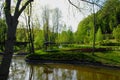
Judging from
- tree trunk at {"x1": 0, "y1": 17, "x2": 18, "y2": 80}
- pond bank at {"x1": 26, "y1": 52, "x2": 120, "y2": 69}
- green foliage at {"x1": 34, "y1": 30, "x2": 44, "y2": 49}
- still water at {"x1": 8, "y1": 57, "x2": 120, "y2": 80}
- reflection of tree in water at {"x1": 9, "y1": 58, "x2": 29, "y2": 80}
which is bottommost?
still water at {"x1": 8, "y1": 57, "x2": 120, "y2": 80}

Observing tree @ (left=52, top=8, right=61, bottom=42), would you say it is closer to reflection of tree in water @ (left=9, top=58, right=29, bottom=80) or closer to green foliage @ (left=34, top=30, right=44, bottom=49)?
green foliage @ (left=34, top=30, right=44, bottom=49)

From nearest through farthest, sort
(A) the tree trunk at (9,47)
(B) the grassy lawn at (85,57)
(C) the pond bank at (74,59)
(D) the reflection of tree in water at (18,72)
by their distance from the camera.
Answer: (A) the tree trunk at (9,47)
(D) the reflection of tree in water at (18,72)
(C) the pond bank at (74,59)
(B) the grassy lawn at (85,57)

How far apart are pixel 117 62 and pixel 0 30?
88.4 feet

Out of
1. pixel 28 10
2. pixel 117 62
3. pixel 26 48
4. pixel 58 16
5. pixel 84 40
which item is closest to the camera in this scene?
pixel 117 62

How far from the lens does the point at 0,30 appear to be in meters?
48.6

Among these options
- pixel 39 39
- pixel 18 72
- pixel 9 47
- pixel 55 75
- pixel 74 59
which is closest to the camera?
pixel 9 47

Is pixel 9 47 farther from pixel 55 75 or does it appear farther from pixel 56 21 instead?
pixel 56 21

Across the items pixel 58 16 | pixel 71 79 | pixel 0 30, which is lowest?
pixel 71 79

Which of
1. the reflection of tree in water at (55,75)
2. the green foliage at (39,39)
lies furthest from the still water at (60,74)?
the green foliage at (39,39)

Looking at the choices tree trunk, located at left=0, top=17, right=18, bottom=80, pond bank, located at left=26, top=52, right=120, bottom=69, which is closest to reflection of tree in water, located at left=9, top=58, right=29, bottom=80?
pond bank, located at left=26, top=52, right=120, bottom=69

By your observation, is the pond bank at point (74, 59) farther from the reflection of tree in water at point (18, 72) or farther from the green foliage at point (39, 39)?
the green foliage at point (39, 39)

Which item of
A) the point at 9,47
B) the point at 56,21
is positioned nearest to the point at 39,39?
the point at 56,21

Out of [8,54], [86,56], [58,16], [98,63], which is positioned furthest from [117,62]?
[58,16]

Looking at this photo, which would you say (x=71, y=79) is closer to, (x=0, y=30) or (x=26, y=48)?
(x=0, y=30)
